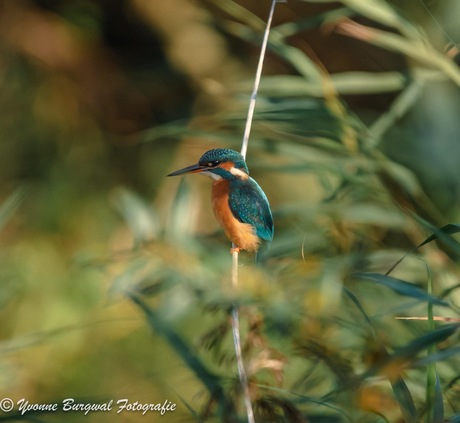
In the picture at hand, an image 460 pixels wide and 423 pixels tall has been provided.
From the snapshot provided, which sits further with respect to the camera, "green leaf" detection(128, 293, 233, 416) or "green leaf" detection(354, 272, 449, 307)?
"green leaf" detection(128, 293, 233, 416)

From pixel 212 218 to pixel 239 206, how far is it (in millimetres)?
1591

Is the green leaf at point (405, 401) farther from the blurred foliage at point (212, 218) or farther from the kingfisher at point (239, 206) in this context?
the kingfisher at point (239, 206)

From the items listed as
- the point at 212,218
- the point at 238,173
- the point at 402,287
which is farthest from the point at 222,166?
the point at 212,218

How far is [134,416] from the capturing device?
1.46 m

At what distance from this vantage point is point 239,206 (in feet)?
3.20

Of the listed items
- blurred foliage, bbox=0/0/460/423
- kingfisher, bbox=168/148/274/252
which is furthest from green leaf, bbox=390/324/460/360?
kingfisher, bbox=168/148/274/252

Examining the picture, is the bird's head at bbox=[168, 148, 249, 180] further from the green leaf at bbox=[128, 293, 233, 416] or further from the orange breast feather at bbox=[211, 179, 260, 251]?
the green leaf at bbox=[128, 293, 233, 416]

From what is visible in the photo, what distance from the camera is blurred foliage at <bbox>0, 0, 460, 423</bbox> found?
42.8 inches

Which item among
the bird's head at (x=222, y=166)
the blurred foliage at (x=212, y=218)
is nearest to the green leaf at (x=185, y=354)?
the blurred foliage at (x=212, y=218)

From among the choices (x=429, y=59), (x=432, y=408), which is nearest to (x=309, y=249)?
(x=429, y=59)

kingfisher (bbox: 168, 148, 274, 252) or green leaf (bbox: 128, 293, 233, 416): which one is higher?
kingfisher (bbox: 168, 148, 274, 252)

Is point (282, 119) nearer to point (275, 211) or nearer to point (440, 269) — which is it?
point (275, 211)

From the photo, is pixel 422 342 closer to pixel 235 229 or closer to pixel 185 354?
pixel 235 229

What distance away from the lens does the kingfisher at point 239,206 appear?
38.0 inches
